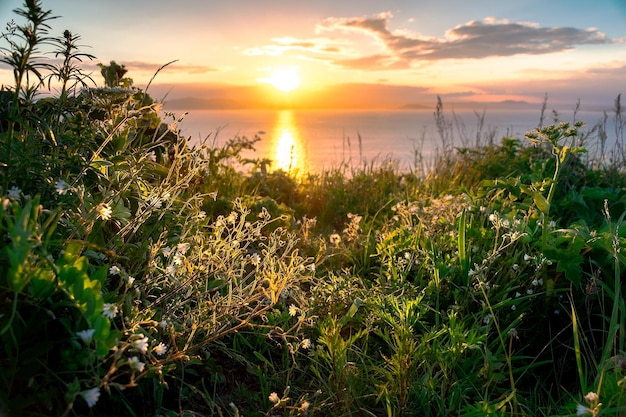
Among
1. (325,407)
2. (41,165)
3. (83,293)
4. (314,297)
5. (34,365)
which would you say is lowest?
(325,407)

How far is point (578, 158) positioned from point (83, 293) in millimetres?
5181

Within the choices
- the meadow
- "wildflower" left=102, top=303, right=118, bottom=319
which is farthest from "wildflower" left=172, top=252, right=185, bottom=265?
"wildflower" left=102, top=303, right=118, bottom=319

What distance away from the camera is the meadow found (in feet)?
4.90

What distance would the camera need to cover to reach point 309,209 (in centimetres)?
507

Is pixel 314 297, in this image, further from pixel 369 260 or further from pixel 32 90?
pixel 32 90

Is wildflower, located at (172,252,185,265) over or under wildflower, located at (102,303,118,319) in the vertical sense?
over

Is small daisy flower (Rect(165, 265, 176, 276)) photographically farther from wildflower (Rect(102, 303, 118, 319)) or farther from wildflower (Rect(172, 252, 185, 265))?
wildflower (Rect(102, 303, 118, 319))

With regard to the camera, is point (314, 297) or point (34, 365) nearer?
point (34, 365)

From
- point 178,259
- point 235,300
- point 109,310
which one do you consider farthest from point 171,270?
point 109,310

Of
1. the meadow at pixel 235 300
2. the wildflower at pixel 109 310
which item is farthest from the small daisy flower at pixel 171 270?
the wildflower at pixel 109 310

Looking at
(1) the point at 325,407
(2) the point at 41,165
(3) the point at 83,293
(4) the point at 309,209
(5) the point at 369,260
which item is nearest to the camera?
(3) the point at 83,293

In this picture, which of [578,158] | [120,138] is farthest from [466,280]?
[578,158]

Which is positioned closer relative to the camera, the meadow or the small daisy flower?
the meadow

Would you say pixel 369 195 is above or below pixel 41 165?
below
